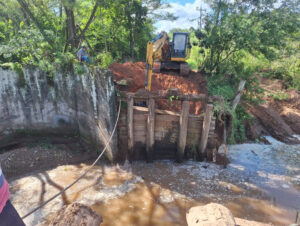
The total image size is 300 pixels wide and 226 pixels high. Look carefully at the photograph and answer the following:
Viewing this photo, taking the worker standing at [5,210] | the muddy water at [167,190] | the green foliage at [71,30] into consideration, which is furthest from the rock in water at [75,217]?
the green foliage at [71,30]

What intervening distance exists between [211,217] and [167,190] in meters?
2.55

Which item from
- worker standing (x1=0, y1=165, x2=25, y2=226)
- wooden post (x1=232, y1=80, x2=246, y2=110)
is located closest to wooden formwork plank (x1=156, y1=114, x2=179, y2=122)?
wooden post (x1=232, y1=80, x2=246, y2=110)

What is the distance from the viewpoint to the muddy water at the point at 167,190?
5348 mm

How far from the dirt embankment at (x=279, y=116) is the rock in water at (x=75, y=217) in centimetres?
792

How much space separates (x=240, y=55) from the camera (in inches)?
428

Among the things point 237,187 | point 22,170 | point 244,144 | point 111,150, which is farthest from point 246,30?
point 22,170

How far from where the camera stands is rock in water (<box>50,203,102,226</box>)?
3.30 metres

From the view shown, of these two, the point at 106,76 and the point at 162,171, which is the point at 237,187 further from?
the point at 106,76

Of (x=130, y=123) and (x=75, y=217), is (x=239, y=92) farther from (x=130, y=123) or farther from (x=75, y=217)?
(x=75, y=217)

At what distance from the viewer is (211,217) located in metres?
3.68

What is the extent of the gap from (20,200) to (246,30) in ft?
33.7

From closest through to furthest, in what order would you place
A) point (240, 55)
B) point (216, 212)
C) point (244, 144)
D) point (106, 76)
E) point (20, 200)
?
1. point (216, 212)
2. point (20, 200)
3. point (106, 76)
4. point (244, 144)
5. point (240, 55)

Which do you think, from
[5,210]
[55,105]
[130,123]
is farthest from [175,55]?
[5,210]

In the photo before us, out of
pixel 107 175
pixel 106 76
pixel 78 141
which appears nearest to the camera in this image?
pixel 106 76
